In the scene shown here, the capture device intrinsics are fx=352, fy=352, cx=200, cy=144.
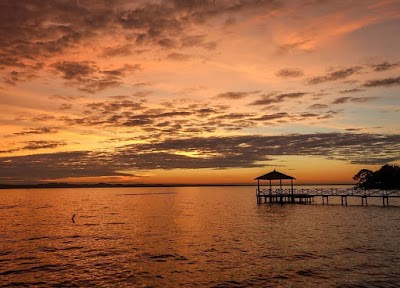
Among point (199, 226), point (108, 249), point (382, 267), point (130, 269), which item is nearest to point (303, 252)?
point (382, 267)

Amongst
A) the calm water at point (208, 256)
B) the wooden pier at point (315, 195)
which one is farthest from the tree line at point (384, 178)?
the calm water at point (208, 256)

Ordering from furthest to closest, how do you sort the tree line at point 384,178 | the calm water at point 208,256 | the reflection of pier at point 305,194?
the tree line at point 384,178, the reflection of pier at point 305,194, the calm water at point 208,256

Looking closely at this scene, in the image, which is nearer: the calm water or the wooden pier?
the calm water

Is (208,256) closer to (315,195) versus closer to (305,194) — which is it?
(315,195)

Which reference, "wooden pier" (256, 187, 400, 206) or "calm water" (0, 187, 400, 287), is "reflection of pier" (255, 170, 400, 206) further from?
"calm water" (0, 187, 400, 287)

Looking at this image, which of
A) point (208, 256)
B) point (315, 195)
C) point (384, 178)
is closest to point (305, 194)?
point (315, 195)

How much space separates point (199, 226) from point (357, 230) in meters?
19.3

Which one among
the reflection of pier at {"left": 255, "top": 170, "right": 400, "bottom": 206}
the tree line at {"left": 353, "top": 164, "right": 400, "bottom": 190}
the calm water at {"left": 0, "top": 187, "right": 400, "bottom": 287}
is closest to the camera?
the calm water at {"left": 0, "top": 187, "right": 400, "bottom": 287}

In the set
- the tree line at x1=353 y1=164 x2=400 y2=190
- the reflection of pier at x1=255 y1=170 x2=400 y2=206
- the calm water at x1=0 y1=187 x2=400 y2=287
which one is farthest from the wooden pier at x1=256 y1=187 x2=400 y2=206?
the calm water at x1=0 y1=187 x2=400 y2=287

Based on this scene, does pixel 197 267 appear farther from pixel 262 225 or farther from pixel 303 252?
→ pixel 262 225

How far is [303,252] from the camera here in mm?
27797

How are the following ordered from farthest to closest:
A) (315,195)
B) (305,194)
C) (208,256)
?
(305,194), (315,195), (208,256)

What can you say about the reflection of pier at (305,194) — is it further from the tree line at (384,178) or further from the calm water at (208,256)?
the calm water at (208,256)

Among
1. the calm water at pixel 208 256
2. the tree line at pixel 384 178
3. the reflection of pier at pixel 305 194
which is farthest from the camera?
the tree line at pixel 384 178
